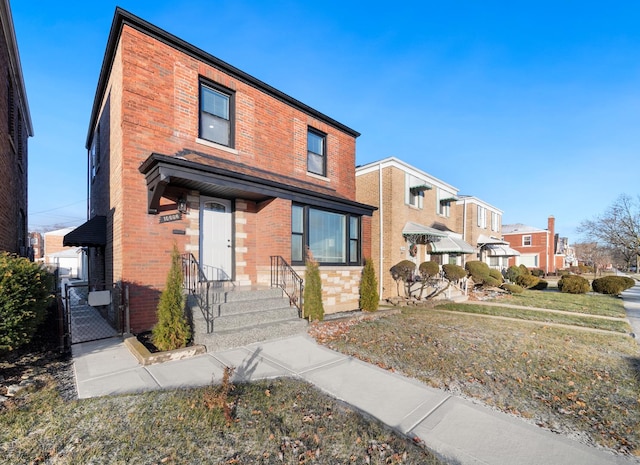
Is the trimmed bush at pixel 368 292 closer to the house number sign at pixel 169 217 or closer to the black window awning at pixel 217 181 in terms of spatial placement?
the black window awning at pixel 217 181

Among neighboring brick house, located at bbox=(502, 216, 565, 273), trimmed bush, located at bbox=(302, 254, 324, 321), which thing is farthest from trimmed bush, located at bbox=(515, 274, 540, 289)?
neighboring brick house, located at bbox=(502, 216, 565, 273)

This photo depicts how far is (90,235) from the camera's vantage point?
8188 millimetres

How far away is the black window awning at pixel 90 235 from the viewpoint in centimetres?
799

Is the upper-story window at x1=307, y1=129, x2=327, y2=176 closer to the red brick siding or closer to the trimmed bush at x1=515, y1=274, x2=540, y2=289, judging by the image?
the red brick siding

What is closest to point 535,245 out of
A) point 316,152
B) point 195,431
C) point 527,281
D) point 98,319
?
point 527,281

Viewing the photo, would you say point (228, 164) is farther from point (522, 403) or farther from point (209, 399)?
point (522, 403)

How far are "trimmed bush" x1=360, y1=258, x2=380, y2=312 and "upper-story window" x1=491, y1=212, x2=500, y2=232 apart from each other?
891 inches

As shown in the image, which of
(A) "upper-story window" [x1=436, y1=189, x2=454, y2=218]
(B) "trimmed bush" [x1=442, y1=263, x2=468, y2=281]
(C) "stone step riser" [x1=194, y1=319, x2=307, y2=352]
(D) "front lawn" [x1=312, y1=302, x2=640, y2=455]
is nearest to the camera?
(D) "front lawn" [x1=312, y1=302, x2=640, y2=455]

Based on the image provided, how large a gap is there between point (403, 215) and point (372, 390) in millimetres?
11787

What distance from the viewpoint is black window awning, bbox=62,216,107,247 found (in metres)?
7.99

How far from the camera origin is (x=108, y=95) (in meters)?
8.40

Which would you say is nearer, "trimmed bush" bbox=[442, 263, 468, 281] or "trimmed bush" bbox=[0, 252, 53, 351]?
"trimmed bush" bbox=[0, 252, 53, 351]

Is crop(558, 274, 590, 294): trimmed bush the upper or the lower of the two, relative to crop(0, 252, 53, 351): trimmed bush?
lower

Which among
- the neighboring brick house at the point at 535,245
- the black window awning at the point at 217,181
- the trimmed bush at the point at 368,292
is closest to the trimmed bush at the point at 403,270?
the trimmed bush at the point at 368,292
